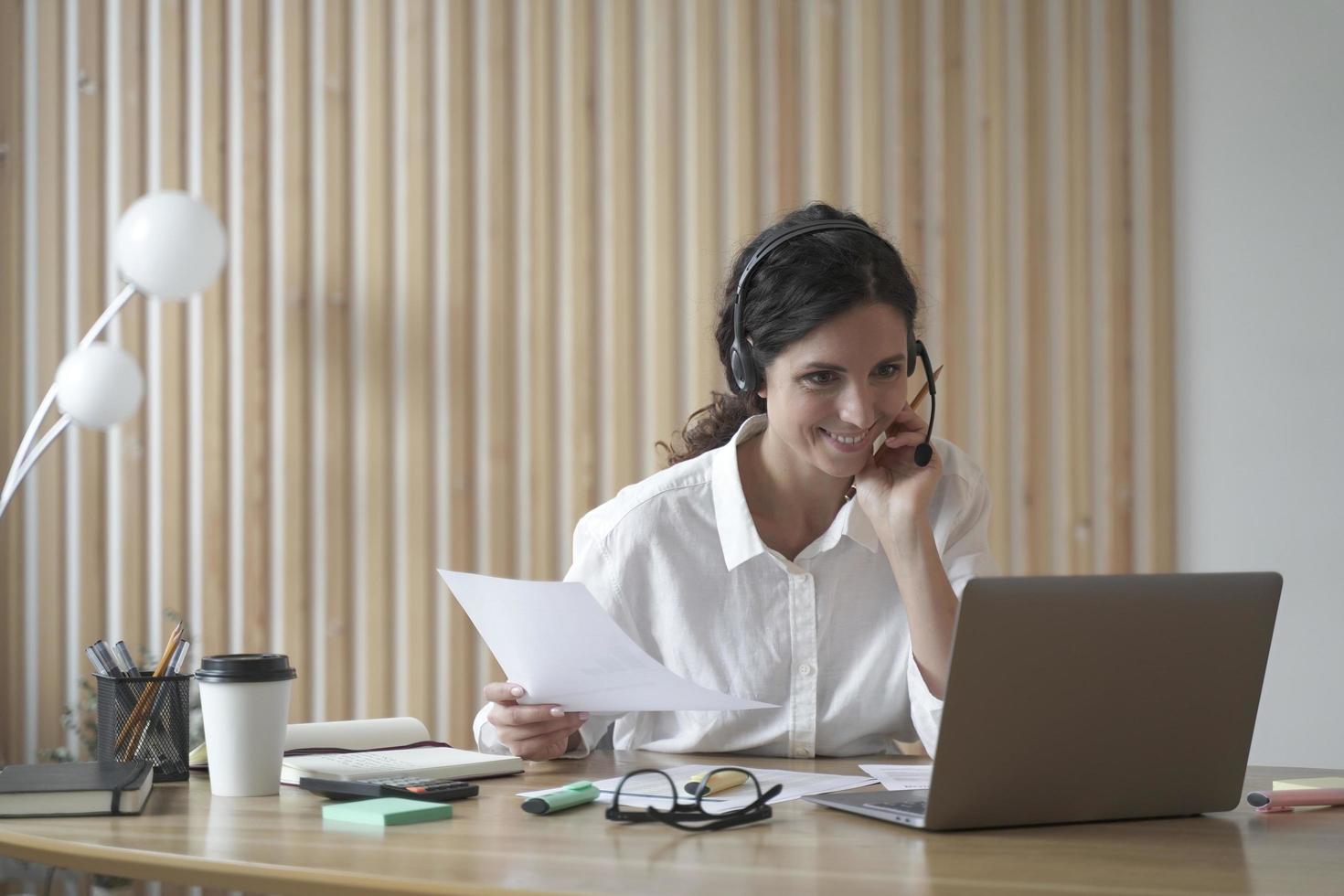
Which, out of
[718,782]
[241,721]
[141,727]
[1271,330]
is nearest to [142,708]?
[141,727]

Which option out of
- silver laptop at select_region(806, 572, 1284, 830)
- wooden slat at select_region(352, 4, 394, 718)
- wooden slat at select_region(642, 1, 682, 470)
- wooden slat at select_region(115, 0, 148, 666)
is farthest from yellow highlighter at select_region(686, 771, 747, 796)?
wooden slat at select_region(115, 0, 148, 666)

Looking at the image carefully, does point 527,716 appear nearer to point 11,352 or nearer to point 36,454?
point 36,454

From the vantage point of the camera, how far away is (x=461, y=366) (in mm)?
3170

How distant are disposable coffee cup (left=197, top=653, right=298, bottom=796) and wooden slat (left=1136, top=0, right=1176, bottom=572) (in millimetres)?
2346

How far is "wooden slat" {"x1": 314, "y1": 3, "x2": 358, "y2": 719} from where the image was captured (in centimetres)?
316

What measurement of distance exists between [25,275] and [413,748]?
228 centimetres

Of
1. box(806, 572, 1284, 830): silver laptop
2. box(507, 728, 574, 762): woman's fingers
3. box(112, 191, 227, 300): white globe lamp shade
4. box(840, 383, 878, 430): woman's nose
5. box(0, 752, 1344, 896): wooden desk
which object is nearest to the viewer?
box(0, 752, 1344, 896): wooden desk

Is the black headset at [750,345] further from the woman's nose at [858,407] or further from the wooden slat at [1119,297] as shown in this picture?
the wooden slat at [1119,297]

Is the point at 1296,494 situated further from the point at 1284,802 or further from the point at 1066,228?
the point at 1284,802

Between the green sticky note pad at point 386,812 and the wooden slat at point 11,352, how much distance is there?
2393 millimetres

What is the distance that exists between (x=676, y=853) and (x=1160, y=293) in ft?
8.11

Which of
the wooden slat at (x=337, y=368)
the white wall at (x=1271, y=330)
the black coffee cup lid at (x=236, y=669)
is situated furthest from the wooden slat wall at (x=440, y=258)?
the black coffee cup lid at (x=236, y=669)

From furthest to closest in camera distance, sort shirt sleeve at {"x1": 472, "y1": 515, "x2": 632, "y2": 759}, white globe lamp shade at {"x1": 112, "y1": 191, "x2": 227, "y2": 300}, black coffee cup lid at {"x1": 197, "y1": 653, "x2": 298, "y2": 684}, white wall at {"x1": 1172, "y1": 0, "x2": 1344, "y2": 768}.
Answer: white wall at {"x1": 1172, "y1": 0, "x2": 1344, "y2": 768} → white globe lamp shade at {"x1": 112, "y1": 191, "x2": 227, "y2": 300} → shirt sleeve at {"x1": 472, "y1": 515, "x2": 632, "y2": 759} → black coffee cup lid at {"x1": 197, "y1": 653, "x2": 298, "y2": 684}

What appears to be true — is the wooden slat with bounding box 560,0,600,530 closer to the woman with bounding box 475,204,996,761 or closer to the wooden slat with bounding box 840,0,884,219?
the wooden slat with bounding box 840,0,884,219
